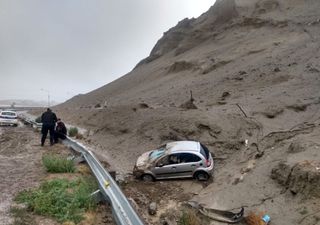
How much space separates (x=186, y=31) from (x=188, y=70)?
2363 cm

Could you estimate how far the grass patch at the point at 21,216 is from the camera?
713 cm

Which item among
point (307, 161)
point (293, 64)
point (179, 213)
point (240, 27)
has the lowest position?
point (179, 213)

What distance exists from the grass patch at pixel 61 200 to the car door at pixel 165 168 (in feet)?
25.9

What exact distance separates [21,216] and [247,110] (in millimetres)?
19874

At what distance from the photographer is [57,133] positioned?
20.1m

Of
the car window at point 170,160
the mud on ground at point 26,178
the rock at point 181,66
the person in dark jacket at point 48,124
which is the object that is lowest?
the car window at point 170,160

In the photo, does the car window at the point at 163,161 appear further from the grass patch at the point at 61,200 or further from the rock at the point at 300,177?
the grass patch at the point at 61,200

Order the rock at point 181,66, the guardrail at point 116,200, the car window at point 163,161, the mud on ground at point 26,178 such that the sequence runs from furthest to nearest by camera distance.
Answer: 1. the rock at point 181,66
2. the car window at point 163,161
3. the mud on ground at point 26,178
4. the guardrail at point 116,200

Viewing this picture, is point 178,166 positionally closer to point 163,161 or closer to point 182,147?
point 163,161

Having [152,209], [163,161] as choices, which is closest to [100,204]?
[152,209]

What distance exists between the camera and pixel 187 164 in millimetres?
17250

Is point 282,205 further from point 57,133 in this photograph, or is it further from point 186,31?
point 186,31

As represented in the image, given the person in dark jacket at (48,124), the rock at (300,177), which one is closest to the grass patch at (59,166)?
the rock at (300,177)

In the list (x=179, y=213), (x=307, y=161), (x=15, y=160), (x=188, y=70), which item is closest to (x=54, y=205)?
(x=179, y=213)
